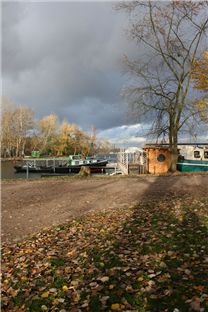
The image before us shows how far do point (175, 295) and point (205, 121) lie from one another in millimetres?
23066

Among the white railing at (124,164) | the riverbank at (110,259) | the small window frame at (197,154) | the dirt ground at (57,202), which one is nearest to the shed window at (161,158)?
the white railing at (124,164)

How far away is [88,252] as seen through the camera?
254 inches

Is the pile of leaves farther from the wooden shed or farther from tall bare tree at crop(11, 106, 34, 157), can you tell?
tall bare tree at crop(11, 106, 34, 157)

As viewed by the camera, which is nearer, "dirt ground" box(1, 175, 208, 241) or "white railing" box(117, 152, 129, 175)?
"dirt ground" box(1, 175, 208, 241)

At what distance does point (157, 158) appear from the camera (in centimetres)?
3186

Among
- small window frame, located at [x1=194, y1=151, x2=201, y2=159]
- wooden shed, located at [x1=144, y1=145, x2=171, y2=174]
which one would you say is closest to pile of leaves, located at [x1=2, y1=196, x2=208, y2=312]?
wooden shed, located at [x1=144, y1=145, x2=171, y2=174]

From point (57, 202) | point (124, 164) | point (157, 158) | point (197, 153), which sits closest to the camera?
point (57, 202)

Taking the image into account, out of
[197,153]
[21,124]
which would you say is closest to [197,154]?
[197,153]

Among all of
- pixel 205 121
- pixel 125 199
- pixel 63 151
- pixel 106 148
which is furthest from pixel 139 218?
pixel 106 148

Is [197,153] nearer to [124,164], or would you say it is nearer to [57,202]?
[124,164]

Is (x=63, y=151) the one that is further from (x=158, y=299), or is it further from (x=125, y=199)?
(x=158, y=299)

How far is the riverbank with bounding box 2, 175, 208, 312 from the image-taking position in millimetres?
4426

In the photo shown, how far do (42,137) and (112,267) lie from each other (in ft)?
317

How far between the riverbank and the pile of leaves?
0.05ft
